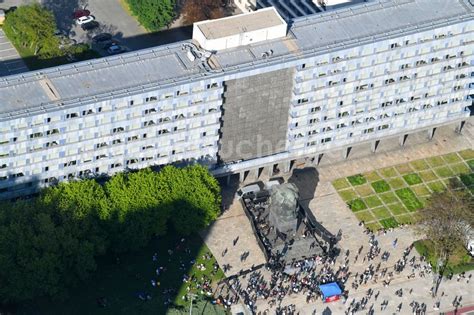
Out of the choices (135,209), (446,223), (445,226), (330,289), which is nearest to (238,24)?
(135,209)

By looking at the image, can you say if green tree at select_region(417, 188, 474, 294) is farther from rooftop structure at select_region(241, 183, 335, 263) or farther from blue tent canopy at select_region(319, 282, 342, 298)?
rooftop structure at select_region(241, 183, 335, 263)

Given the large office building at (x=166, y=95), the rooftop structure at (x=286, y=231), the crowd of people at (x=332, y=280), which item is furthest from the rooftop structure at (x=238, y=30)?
the crowd of people at (x=332, y=280)

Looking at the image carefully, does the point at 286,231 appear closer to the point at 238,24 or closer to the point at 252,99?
the point at 252,99

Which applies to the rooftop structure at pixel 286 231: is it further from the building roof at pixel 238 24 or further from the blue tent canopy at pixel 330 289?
the building roof at pixel 238 24

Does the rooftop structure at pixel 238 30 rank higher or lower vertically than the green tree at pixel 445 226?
higher

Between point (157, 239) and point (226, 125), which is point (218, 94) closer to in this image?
point (226, 125)

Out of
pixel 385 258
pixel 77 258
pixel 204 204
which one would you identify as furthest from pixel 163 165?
pixel 385 258
